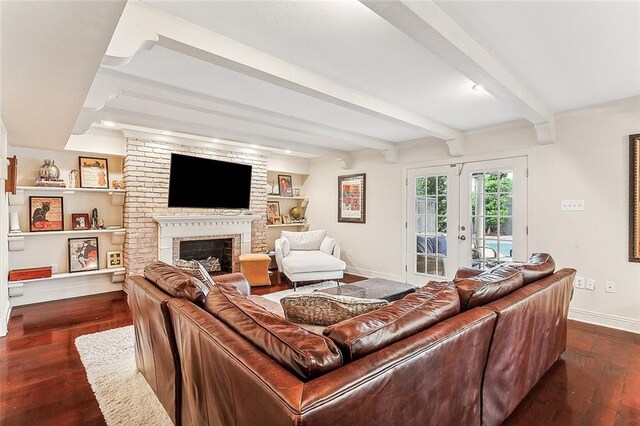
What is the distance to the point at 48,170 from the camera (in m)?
4.04

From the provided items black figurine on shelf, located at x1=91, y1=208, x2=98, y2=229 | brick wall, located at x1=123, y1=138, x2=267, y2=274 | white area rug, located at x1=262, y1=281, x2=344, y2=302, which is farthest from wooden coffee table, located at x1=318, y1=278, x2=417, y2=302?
black figurine on shelf, located at x1=91, y1=208, x2=98, y2=229

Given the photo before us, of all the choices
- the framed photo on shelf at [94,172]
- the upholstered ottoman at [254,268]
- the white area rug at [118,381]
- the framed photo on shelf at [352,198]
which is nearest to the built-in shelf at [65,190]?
the framed photo on shelf at [94,172]

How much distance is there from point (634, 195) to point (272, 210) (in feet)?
17.4

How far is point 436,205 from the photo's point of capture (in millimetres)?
4852

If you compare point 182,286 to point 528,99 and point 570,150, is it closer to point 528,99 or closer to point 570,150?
point 528,99

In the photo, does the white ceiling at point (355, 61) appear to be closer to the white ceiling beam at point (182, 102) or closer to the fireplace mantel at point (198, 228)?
the white ceiling beam at point (182, 102)

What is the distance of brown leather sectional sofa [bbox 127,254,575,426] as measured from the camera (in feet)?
2.98

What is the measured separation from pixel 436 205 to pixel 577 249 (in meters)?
1.78

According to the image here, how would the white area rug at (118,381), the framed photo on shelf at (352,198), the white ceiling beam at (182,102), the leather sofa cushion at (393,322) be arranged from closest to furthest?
the leather sofa cushion at (393,322), the white area rug at (118,381), the white ceiling beam at (182,102), the framed photo on shelf at (352,198)

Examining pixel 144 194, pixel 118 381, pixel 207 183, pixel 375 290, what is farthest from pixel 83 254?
pixel 375 290

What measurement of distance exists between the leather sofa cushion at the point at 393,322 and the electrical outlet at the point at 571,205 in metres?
2.97

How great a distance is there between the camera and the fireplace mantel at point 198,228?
461cm

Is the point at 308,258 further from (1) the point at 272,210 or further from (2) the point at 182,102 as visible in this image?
(2) the point at 182,102

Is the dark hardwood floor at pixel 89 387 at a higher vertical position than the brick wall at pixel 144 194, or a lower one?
lower
